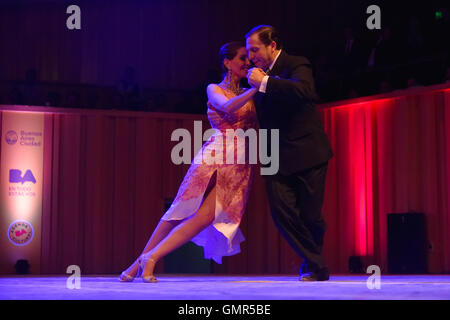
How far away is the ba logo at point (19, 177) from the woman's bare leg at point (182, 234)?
4.56 m

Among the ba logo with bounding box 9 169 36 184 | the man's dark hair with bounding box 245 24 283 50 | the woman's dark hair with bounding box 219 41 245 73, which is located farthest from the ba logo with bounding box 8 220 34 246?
the man's dark hair with bounding box 245 24 283 50

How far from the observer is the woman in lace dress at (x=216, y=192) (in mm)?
2979

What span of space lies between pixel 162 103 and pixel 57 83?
1.27m

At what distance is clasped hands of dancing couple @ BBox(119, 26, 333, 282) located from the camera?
9.56 ft

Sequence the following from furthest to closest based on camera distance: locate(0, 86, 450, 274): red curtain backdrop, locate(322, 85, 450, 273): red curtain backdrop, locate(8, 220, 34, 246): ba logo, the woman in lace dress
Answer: locate(8, 220, 34, 246): ba logo → locate(0, 86, 450, 274): red curtain backdrop → locate(322, 85, 450, 273): red curtain backdrop → the woman in lace dress

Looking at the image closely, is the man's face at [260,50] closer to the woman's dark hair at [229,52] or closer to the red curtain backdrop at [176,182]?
the woman's dark hair at [229,52]

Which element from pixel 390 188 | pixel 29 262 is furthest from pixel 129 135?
pixel 390 188

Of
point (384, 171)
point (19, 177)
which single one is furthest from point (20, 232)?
point (384, 171)

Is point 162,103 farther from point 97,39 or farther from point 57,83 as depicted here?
point 97,39

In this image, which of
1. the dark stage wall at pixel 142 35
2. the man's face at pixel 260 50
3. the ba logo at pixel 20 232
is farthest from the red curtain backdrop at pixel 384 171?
the man's face at pixel 260 50

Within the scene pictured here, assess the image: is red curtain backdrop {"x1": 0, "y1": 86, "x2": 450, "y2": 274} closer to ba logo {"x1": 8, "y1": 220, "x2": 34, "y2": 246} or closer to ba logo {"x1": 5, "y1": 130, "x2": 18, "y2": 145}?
ba logo {"x1": 8, "y1": 220, "x2": 34, "y2": 246}

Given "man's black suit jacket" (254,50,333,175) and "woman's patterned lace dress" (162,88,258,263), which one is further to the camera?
"woman's patterned lace dress" (162,88,258,263)

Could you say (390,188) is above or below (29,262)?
above
